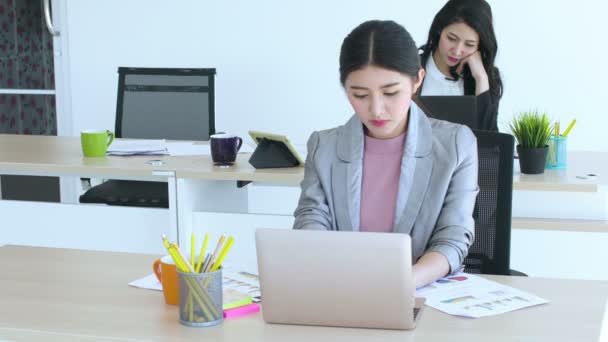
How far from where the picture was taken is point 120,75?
11.8 ft

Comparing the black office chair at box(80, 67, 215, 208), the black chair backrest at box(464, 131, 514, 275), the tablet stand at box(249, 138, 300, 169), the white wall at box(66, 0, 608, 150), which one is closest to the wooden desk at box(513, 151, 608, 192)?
the black chair backrest at box(464, 131, 514, 275)

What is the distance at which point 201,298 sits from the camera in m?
1.39

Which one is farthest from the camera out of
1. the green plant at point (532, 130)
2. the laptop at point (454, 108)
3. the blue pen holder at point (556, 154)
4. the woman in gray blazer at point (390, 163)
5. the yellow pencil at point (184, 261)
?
the blue pen holder at point (556, 154)

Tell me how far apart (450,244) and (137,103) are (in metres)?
2.21

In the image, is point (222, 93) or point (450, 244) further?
point (222, 93)

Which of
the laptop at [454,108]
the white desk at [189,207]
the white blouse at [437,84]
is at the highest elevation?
the white blouse at [437,84]

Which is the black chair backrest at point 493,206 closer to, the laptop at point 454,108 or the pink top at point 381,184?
the pink top at point 381,184

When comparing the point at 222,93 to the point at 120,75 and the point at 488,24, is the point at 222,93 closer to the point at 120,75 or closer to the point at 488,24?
the point at 120,75

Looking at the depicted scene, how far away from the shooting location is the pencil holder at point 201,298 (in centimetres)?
138

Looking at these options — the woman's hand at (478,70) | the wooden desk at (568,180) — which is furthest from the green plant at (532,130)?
the woman's hand at (478,70)

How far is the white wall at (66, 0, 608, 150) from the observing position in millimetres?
4266

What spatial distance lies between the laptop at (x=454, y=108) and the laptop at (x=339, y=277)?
1188 mm

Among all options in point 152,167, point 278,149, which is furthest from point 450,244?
point 152,167

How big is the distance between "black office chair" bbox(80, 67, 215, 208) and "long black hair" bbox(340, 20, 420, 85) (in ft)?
5.93
